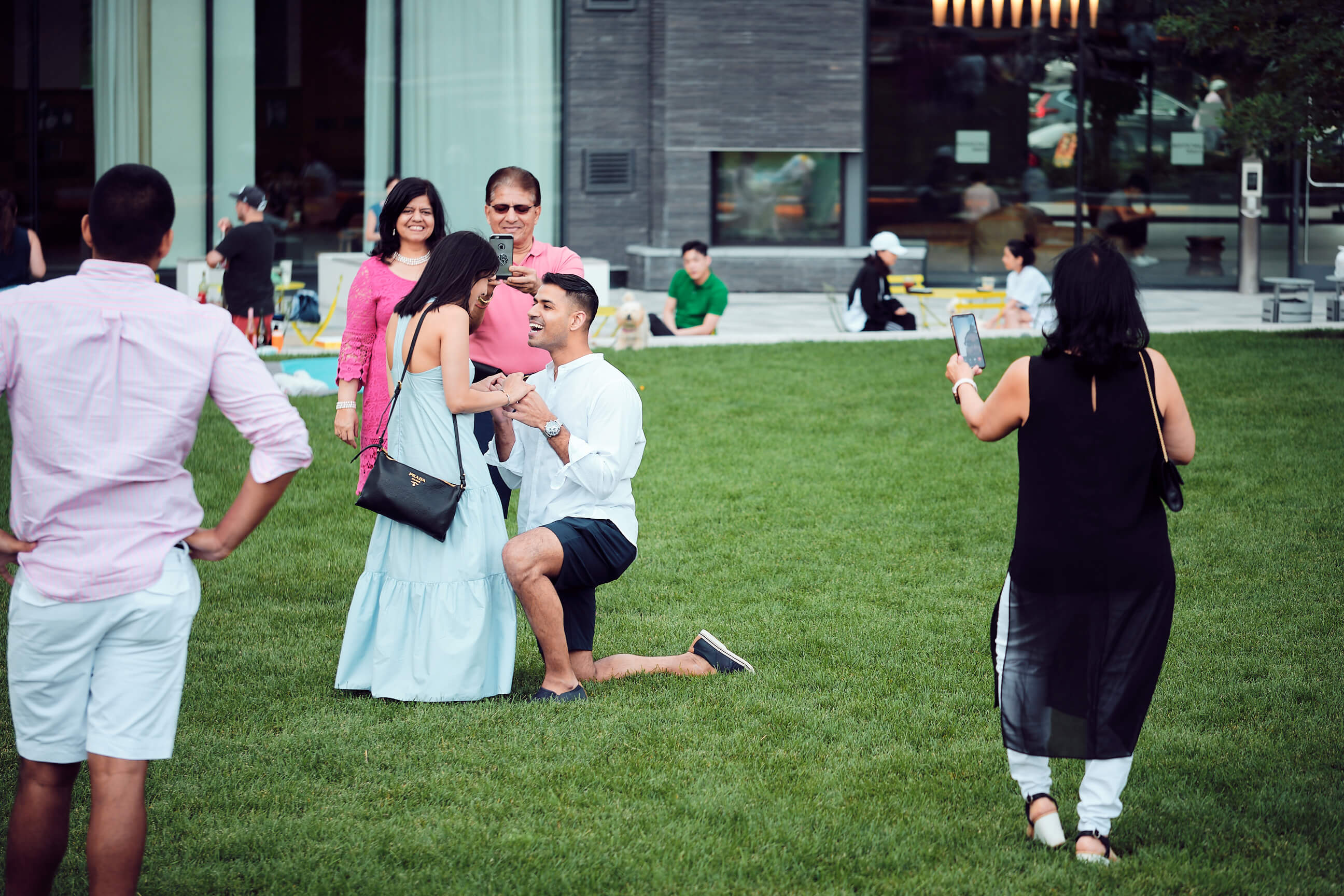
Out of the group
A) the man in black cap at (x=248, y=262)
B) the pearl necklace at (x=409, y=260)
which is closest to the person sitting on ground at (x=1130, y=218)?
the man in black cap at (x=248, y=262)

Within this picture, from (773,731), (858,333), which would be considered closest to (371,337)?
(773,731)

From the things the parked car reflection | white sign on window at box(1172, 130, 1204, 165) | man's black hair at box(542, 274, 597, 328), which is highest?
the parked car reflection

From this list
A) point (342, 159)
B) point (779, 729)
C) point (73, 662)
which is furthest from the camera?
point (342, 159)

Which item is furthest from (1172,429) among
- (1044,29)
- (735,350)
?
(1044,29)

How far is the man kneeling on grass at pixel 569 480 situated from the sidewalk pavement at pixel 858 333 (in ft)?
27.0

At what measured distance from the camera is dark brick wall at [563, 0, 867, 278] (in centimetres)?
1967

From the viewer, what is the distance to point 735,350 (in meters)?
13.3

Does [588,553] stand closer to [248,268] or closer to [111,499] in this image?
[111,499]

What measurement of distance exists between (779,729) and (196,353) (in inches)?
99.3

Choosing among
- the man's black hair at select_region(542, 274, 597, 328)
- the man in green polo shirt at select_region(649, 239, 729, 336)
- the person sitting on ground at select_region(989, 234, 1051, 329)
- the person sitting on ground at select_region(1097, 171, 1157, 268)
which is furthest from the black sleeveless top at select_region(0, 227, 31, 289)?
the person sitting on ground at select_region(1097, 171, 1157, 268)

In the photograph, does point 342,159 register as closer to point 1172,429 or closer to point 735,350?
point 735,350

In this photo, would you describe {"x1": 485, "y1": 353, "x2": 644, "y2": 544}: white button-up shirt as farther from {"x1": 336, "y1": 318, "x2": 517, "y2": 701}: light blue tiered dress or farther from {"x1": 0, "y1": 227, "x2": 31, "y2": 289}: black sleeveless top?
{"x1": 0, "y1": 227, "x2": 31, "y2": 289}: black sleeveless top

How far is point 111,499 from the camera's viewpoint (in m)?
2.95

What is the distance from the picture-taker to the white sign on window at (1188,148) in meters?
20.4
